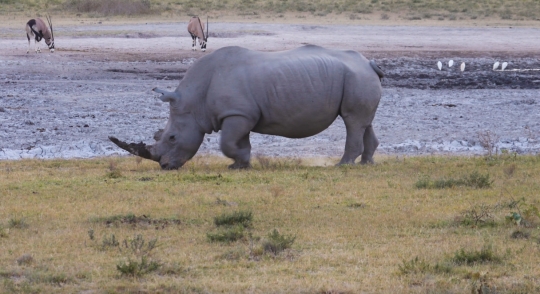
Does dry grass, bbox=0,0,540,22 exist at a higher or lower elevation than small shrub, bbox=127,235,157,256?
lower

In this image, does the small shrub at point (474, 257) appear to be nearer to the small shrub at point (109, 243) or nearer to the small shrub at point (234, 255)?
the small shrub at point (234, 255)

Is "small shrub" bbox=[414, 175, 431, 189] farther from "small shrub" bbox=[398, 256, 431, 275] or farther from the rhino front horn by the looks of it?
"small shrub" bbox=[398, 256, 431, 275]

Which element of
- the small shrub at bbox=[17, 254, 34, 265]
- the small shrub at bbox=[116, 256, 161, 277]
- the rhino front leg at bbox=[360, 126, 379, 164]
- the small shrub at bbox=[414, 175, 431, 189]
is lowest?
the rhino front leg at bbox=[360, 126, 379, 164]

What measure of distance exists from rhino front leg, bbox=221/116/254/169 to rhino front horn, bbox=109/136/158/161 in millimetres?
987

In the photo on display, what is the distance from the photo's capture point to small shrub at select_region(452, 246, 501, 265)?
26.8 feet

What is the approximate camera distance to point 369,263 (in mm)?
8172

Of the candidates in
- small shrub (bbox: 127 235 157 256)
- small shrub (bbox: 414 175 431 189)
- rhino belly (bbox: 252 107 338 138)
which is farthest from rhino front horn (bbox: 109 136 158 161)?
small shrub (bbox: 127 235 157 256)

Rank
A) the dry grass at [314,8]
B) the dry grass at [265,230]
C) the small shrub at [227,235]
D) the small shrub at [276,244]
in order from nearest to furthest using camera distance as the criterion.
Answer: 1. the dry grass at [265,230]
2. the small shrub at [276,244]
3. the small shrub at [227,235]
4. the dry grass at [314,8]

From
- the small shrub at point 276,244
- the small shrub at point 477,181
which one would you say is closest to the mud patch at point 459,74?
the small shrub at point 477,181

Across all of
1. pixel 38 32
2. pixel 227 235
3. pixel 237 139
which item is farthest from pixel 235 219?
pixel 38 32

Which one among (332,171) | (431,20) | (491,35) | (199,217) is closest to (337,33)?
(491,35)

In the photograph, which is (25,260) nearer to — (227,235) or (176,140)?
(227,235)

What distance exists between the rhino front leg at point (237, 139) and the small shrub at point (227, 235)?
4.34m

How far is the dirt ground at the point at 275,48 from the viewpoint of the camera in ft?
55.1
